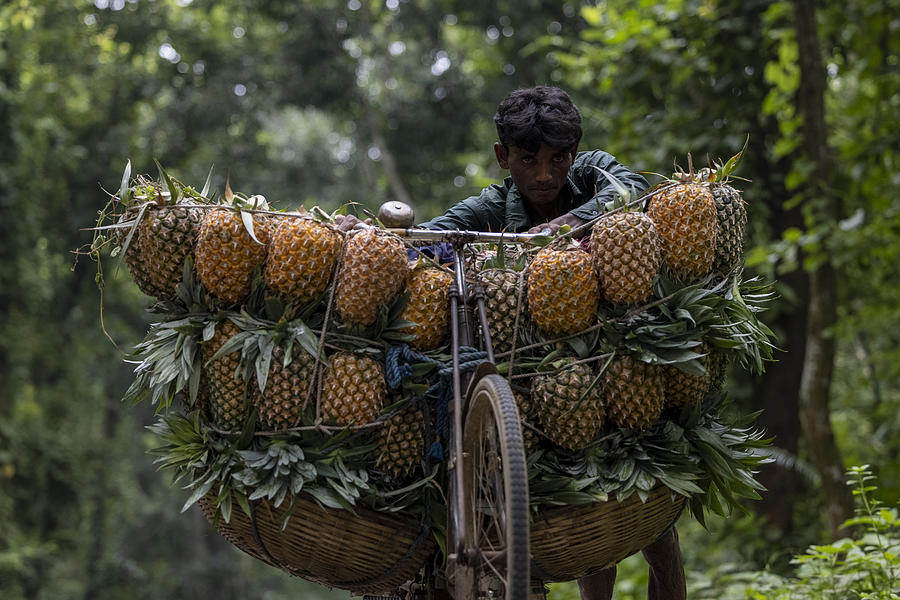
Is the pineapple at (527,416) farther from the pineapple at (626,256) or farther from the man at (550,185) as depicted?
the man at (550,185)

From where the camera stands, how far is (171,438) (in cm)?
335

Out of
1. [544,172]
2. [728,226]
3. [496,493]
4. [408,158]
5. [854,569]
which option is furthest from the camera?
[408,158]

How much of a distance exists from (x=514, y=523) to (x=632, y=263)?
100 cm

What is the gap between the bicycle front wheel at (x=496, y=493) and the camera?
99.9 inches

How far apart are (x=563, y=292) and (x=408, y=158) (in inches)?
560

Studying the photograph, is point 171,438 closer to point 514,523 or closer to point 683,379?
point 514,523

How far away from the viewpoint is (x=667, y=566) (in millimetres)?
3797

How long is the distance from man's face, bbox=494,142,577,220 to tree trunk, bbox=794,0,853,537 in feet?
10.3

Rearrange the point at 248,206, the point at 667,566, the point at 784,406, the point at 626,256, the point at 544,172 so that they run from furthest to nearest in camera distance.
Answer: the point at 784,406, the point at 544,172, the point at 667,566, the point at 248,206, the point at 626,256

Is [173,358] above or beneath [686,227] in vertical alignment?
beneath

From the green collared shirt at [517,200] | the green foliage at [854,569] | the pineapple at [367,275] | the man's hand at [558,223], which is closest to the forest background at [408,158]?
the green foliage at [854,569]

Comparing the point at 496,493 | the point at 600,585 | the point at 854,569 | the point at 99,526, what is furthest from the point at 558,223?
the point at 99,526

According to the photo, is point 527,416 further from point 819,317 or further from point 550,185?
point 819,317

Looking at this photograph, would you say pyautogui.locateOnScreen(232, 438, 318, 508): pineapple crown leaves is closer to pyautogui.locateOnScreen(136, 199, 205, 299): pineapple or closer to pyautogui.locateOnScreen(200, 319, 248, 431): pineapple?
pyautogui.locateOnScreen(200, 319, 248, 431): pineapple
